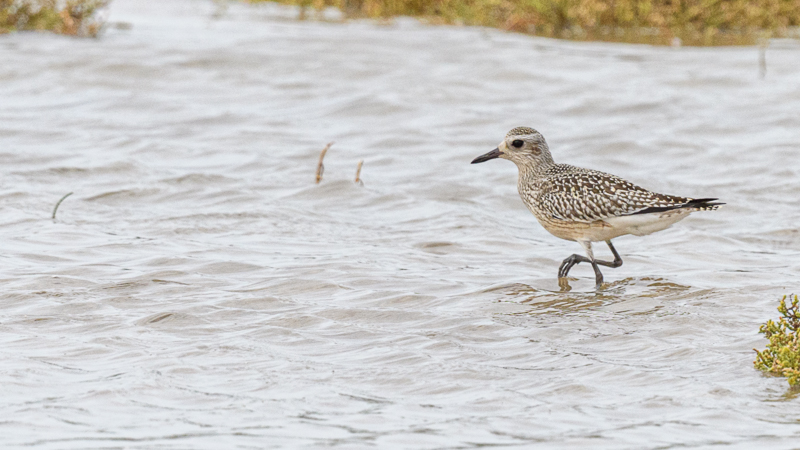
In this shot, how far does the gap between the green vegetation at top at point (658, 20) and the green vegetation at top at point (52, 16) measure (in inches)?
306

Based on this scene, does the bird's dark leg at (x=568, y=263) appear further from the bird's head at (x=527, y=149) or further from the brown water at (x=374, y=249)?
the bird's head at (x=527, y=149)

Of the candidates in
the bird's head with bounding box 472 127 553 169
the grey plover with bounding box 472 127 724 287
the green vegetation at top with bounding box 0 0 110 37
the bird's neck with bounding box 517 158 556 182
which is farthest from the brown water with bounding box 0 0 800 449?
the bird's head with bounding box 472 127 553 169

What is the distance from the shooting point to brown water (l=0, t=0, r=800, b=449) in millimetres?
6188

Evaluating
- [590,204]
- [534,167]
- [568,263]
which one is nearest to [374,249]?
[534,167]

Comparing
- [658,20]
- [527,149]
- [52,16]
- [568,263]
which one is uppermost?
[658,20]

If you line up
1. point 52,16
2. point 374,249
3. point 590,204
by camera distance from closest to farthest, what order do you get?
point 590,204 → point 374,249 → point 52,16

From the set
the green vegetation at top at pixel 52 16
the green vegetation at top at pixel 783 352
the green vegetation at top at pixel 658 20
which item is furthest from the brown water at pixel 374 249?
the green vegetation at top at pixel 658 20

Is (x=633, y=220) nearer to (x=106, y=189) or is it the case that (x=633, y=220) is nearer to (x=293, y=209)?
(x=293, y=209)

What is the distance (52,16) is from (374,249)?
1221cm

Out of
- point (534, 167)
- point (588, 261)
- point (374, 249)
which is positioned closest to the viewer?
point (588, 261)

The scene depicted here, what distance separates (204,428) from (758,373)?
3349 mm

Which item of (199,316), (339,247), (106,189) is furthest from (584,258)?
(106,189)

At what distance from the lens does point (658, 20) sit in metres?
21.5

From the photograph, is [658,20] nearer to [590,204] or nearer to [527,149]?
[527,149]
